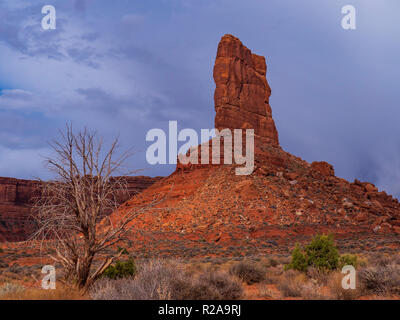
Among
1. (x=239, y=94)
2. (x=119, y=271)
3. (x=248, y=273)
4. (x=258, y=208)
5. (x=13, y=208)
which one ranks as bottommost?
(x=248, y=273)

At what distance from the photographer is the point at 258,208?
37.8m

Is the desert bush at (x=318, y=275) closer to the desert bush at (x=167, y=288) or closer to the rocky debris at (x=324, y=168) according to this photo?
the desert bush at (x=167, y=288)

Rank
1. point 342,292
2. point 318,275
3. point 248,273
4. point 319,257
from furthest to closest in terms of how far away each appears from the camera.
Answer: point 319,257 → point 248,273 → point 318,275 → point 342,292

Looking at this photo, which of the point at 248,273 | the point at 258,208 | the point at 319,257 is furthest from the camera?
the point at 258,208

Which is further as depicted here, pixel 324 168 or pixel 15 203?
pixel 15 203

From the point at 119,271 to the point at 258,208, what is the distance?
28.7 m

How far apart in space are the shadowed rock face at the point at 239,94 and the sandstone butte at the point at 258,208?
0.77 feet

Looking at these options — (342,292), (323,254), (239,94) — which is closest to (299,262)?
(323,254)

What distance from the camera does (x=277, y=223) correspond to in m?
35.8

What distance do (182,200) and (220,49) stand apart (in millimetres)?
31674

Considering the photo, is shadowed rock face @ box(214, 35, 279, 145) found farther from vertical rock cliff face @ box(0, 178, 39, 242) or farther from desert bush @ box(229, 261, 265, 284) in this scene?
desert bush @ box(229, 261, 265, 284)

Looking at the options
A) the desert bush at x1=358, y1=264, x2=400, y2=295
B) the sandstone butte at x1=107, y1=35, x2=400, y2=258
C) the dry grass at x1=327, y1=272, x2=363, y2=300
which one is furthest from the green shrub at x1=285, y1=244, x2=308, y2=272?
the sandstone butte at x1=107, y1=35, x2=400, y2=258

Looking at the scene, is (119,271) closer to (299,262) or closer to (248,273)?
(248,273)
